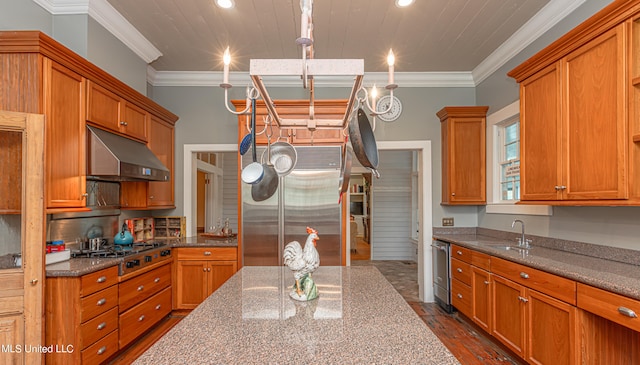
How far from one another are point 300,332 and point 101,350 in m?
2.07

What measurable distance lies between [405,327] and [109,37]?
3.41 meters

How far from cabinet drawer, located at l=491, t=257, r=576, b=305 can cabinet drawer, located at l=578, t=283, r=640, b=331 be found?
79 mm

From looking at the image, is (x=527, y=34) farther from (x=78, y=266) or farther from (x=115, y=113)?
(x=78, y=266)

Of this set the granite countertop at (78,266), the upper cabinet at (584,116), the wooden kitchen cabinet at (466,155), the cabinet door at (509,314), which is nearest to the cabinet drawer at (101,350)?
the granite countertop at (78,266)

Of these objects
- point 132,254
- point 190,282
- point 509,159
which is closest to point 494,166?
point 509,159

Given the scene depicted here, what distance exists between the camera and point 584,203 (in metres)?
2.20

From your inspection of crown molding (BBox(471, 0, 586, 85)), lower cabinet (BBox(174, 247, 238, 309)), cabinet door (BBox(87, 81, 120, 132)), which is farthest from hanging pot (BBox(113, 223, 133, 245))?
crown molding (BBox(471, 0, 586, 85))

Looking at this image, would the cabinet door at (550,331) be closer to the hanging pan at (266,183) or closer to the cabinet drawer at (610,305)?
the cabinet drawer at (610,305)

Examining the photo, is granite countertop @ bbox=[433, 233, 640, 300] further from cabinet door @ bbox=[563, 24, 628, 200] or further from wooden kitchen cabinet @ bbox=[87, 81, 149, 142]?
wooden kitchen cabinet @ bbox=[87, 81, 149, 142]

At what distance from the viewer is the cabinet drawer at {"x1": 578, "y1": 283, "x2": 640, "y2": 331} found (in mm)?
1592

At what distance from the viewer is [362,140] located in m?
1.30

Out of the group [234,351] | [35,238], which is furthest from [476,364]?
[35,238]

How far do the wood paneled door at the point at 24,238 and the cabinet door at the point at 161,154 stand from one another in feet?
4.95

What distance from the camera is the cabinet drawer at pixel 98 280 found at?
229 cm
